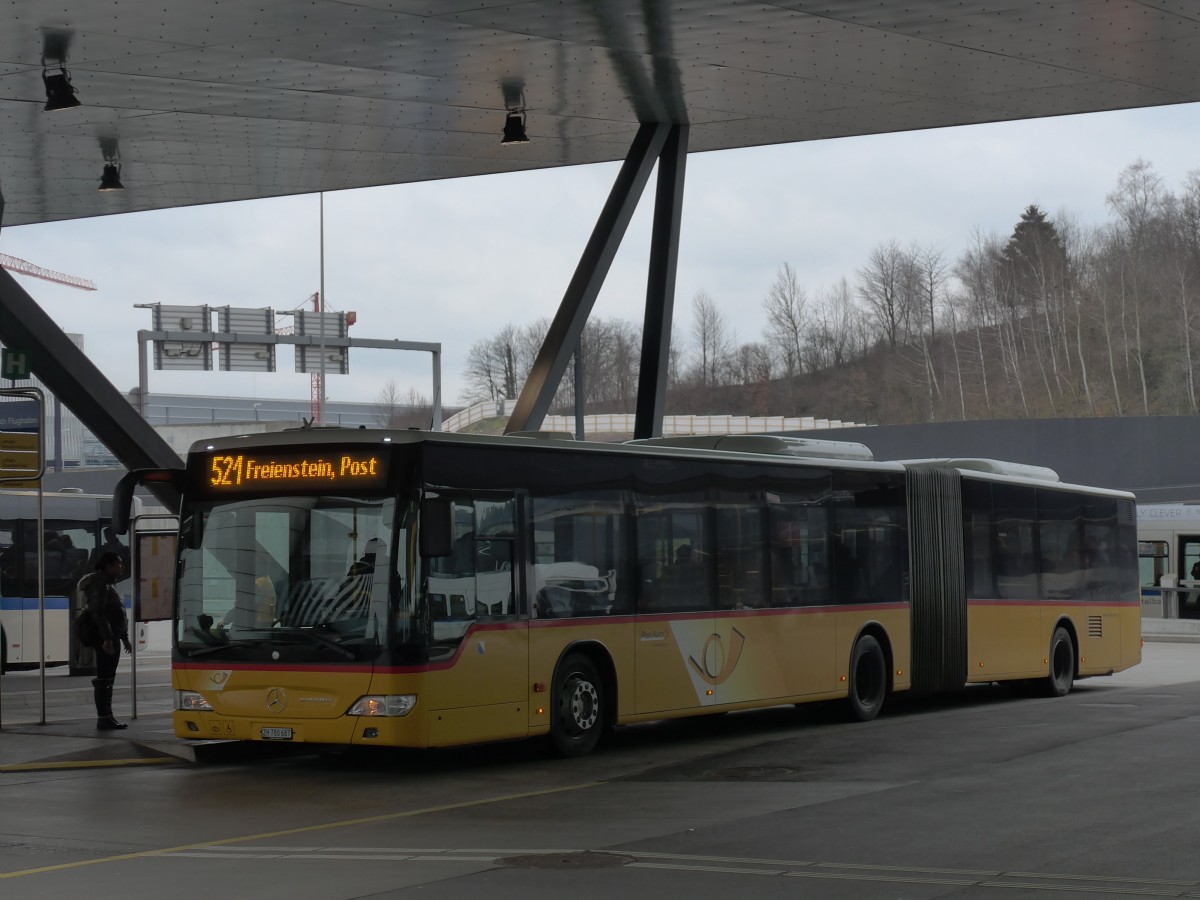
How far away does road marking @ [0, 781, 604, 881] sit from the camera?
9.05 m

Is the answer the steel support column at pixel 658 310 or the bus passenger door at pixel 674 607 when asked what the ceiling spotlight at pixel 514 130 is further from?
the bus passenger door at pixel 674 607

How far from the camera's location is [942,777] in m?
12.9

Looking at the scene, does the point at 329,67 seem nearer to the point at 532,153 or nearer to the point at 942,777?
the point at 532,153

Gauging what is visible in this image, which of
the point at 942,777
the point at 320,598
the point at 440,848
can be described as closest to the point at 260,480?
the point at 320,598

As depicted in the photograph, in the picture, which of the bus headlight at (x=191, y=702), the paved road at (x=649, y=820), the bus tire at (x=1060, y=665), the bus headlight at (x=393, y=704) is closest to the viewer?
the paved road at (x=649, y=820)

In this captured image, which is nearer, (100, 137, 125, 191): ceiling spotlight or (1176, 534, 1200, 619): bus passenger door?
(100, 137, 125, 191): ceiling spotlight

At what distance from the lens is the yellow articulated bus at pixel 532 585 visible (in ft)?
43.8

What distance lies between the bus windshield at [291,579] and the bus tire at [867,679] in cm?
750

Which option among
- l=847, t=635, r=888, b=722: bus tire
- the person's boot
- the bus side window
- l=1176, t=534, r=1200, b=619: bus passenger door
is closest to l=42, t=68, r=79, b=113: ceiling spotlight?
the bus side window

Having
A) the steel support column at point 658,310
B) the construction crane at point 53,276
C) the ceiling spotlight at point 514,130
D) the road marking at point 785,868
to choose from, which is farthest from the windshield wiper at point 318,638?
the construction crane at point 53,276

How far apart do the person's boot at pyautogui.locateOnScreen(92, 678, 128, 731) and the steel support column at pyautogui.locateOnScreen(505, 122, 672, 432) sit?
17.5 ft

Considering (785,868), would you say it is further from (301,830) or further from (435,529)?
(435,529)

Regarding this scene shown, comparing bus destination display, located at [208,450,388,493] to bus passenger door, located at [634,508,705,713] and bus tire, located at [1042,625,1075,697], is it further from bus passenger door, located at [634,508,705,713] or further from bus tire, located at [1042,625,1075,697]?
bus tire, located at [1042,625,1075,697]

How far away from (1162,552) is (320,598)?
108ft
